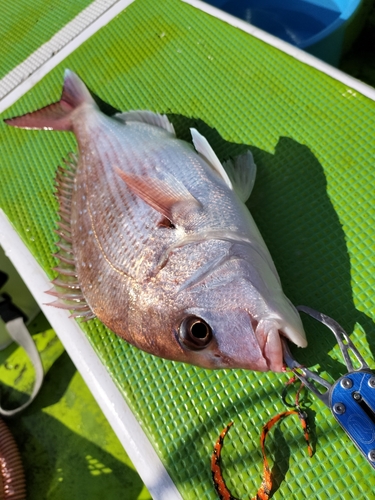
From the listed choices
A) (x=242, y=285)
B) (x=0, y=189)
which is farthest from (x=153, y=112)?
(x=242, y=285)

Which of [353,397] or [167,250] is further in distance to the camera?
[167,250]

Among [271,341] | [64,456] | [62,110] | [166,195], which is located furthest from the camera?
[64,456]

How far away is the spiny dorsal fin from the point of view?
5.06 ft

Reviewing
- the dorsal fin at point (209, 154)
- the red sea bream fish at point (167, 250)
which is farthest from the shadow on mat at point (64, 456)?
the dorsal fin at point (209, 154)

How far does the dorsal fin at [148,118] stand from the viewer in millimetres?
1750

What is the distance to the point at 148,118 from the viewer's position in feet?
5.94

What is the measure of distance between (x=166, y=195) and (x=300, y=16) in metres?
2.44

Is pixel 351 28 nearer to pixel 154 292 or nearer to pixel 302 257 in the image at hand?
pixel 302 257

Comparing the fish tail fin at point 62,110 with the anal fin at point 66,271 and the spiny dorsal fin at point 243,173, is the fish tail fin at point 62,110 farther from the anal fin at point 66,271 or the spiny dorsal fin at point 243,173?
the spiny dorsal fin at point 243,173

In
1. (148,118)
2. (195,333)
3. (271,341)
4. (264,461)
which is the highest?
(148,118)

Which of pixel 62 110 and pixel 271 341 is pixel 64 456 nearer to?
pixel 271 341

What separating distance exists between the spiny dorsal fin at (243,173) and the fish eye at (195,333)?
0.59 m

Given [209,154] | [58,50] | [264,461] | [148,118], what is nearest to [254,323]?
[264,461]

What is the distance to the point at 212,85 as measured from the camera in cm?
192
